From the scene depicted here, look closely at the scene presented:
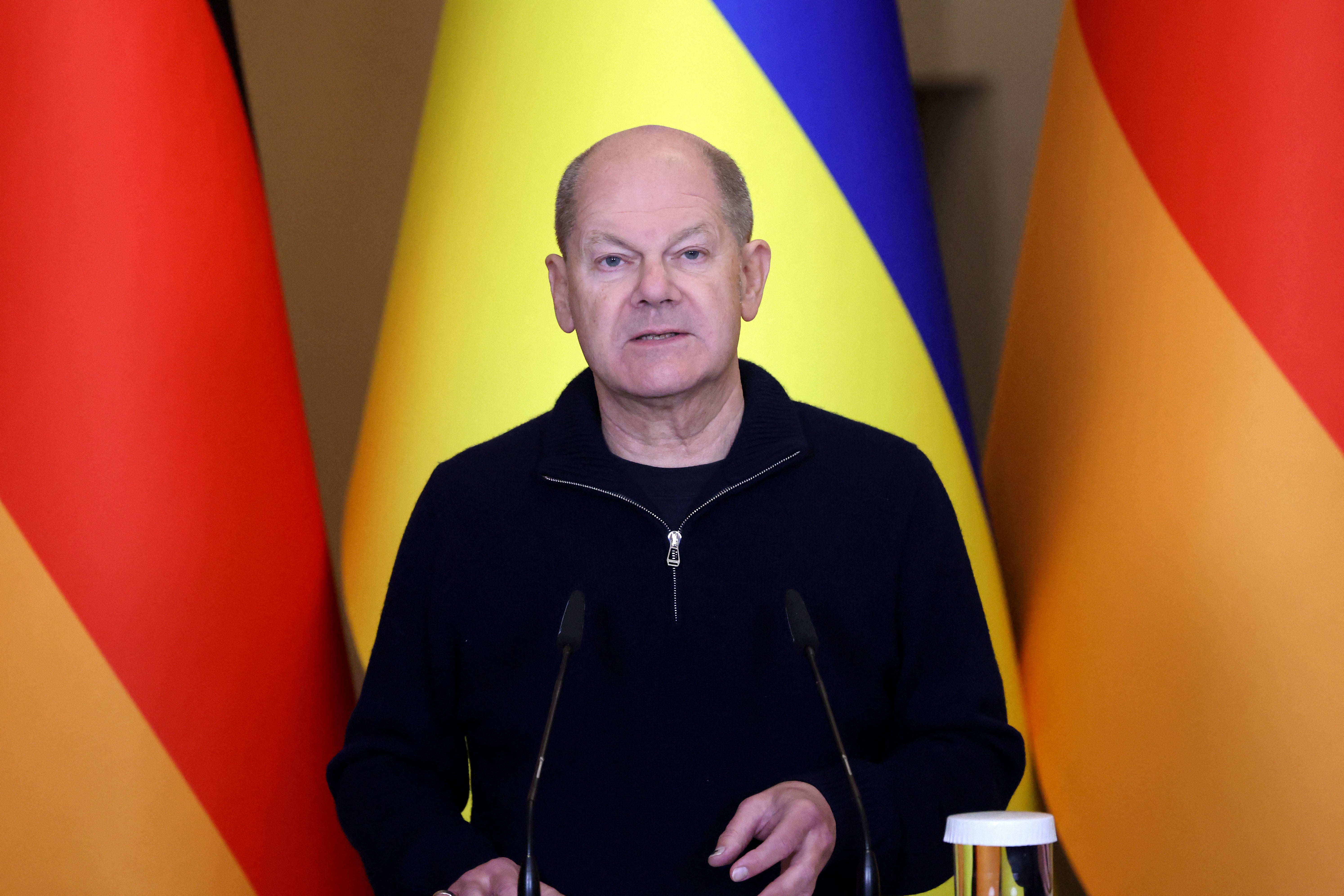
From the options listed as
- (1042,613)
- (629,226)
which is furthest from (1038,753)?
(629,226)

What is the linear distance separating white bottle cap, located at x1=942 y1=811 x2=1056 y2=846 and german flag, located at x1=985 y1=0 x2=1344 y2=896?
28.1 inches

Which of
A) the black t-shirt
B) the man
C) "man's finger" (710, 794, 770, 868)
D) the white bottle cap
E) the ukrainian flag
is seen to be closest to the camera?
the white bottle cap

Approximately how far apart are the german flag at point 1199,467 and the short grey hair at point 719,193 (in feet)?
1.78

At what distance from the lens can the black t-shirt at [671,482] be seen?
4.17 ft

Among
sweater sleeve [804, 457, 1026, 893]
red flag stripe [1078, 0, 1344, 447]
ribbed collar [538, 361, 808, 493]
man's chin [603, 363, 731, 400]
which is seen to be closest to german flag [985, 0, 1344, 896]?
red flag stripe [1078, 0, 1344, 447]

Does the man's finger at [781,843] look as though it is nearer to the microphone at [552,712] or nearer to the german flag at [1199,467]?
the microphone at [552,712]

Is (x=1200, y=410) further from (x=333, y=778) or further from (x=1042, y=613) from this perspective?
(x=333, y=778)

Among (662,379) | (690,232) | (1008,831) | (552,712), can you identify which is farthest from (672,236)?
(1008,831)

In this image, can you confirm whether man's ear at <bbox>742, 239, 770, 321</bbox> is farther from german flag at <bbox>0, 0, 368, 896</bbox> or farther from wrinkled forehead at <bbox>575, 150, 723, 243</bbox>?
german flag at <bbox>0, 0, 368, 896</bbox>

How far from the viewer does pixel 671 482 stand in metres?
1.29

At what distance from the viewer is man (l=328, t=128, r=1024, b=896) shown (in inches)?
45.7

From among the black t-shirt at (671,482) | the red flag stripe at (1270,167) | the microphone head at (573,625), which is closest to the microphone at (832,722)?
the microphone head at (573,625)

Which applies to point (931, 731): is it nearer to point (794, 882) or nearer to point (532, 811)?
point (794, 882)

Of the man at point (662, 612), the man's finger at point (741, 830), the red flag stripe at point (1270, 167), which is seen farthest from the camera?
the red flag stripe at point (1270, 167)
